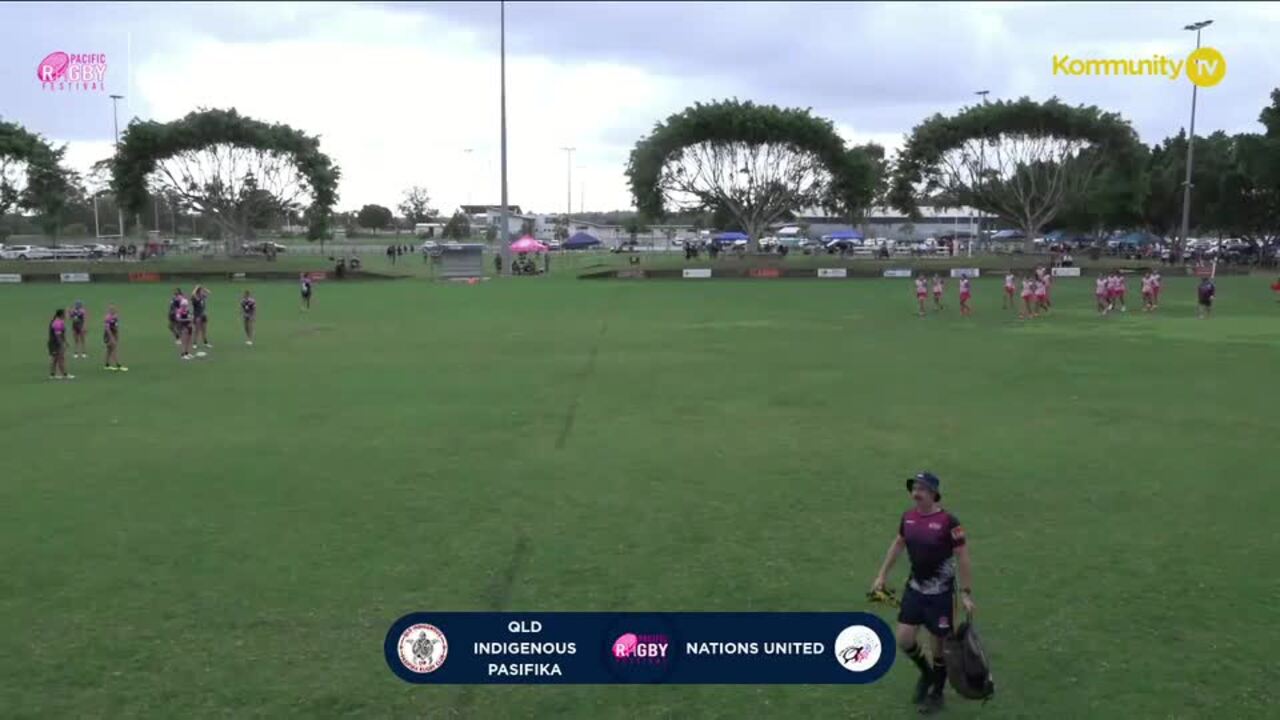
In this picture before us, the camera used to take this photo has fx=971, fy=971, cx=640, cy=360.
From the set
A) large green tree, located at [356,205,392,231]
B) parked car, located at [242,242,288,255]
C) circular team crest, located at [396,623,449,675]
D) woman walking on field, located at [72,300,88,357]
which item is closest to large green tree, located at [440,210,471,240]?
large green tree, located at [356,205,392,231]

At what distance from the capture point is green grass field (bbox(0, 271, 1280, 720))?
6.78 m

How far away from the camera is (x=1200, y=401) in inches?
672

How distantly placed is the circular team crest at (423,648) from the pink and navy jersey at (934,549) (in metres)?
3.21

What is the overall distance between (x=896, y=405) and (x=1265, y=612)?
926cm

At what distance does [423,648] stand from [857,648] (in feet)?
9.74

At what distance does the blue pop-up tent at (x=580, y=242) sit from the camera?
339ft

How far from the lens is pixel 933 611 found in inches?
249

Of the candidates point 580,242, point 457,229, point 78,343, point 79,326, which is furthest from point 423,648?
point 457,229

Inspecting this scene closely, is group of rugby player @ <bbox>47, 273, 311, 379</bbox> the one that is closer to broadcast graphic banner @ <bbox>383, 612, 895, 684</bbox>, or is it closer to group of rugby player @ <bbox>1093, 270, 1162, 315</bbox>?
broadcast graphic banner @ <bbox>383, 612, 895, 684</bbox>

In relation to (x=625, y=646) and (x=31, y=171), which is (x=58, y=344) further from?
(x=31, y=171)

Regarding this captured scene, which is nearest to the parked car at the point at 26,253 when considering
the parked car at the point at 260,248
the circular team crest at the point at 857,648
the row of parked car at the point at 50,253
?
the row of parked car at the point at 50,253

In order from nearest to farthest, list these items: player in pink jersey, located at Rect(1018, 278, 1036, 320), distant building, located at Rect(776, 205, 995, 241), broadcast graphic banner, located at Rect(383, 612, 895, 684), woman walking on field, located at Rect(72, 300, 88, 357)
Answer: broadcast graphic banner, located at Rect(383, 612, 895, 684) → woman walking on field, located at Rect(72, 300, 88, 357) → player in pink jersey, located at Rect(1018, 278, 1036, 320) → distant building, located at Rect(776, 205, 995, 241)

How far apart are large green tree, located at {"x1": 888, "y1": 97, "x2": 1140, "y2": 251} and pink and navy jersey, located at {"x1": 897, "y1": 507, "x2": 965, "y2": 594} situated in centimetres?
6845

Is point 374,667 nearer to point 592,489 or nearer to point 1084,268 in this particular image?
point 592,489
